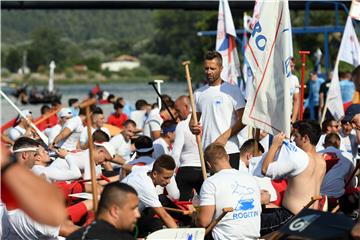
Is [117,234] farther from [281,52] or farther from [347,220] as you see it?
[281,52]

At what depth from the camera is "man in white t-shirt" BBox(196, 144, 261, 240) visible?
8.23 m

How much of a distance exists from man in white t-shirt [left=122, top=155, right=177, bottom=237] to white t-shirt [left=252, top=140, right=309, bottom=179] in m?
0.91

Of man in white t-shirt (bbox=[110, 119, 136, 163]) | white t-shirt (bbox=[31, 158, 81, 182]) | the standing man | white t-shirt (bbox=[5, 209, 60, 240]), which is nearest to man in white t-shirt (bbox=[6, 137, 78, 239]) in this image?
white t-shirt (bbox=[5, 209, 60, 240])

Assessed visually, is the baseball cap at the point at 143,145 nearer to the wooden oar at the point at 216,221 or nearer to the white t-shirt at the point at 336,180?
the white t-shirt at the point at 336,180

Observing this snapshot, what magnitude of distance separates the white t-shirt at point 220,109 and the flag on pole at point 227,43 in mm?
3929

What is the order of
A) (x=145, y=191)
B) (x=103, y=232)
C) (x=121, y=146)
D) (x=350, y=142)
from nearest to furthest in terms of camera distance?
(x=103, y=232) < (x=145, y=191) < (x=350, y=142) < (x=121, y=146)

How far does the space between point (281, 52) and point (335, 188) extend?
1433 millimetres

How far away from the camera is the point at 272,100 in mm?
9961

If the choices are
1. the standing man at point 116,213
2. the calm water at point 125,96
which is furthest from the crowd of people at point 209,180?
the calm water at point 125,96

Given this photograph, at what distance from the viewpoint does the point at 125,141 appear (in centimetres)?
1528

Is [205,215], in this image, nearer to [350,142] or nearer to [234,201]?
[234,201]

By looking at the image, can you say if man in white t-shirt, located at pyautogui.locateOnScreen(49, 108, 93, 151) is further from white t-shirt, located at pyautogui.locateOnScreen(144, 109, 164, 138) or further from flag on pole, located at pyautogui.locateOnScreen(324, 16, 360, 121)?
flag on pole, located at pyautogui.locateOnScreen(324, 16, 360, 121)

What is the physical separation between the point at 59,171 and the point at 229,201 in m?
2.11

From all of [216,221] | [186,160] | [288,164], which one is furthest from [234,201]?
[186,160]
